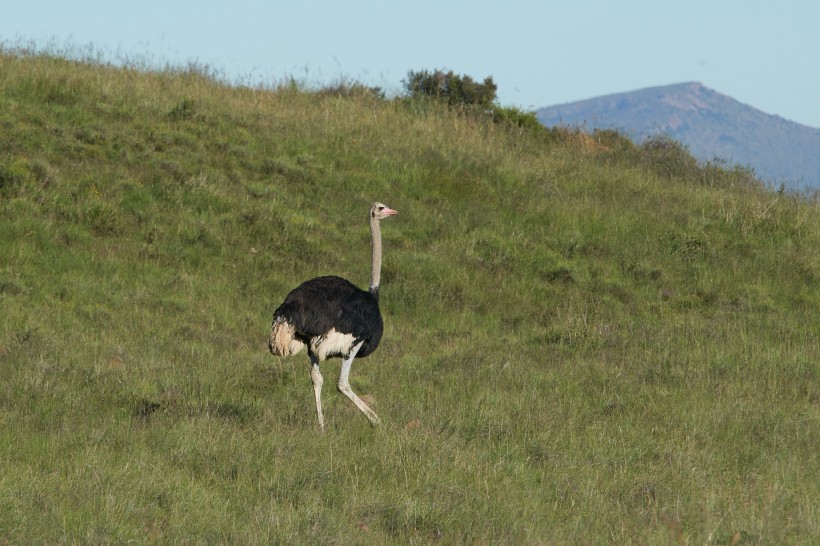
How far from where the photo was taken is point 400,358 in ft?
38.8

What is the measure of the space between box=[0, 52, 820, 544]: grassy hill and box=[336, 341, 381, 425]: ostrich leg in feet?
0.94

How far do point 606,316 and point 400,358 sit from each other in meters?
3.74

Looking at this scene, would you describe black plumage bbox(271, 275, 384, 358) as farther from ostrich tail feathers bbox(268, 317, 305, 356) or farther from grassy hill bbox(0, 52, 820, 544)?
grassy hill bbox(0, 52, 820, 544)

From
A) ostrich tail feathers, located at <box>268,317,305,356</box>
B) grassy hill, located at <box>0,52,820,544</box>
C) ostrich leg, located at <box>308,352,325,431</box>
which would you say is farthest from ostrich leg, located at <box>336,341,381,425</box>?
ostrich tail feathers, located at <box>268,317,305,356</box>

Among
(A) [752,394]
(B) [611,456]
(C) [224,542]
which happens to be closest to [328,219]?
(A) [752,394]

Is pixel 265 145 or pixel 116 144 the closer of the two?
pixel 116 144

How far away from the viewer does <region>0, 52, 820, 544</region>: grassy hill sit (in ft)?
21.4

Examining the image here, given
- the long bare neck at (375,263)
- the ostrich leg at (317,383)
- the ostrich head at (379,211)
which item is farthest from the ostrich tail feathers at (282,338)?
the ostrich head at (379,211)

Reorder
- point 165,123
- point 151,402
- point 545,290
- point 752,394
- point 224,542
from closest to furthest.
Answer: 1. point 224,542
2. point 151,402
3. point 752,394
4. point 545,290
5. point 165,123

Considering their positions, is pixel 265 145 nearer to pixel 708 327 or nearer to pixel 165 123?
pixel 165 123

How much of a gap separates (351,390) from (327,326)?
1.83 feet

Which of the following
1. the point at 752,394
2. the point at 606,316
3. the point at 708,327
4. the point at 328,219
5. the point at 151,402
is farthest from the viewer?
the point at 328,219

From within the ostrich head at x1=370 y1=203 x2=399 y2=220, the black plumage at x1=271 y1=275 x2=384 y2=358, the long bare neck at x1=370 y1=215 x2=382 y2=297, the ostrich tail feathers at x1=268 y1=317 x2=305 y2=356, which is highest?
the ostrich head at x1=370 y1=203 x2=399 y2=220

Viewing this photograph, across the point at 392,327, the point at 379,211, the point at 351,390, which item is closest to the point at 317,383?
the point at 351,390
